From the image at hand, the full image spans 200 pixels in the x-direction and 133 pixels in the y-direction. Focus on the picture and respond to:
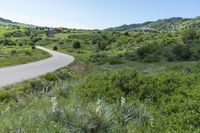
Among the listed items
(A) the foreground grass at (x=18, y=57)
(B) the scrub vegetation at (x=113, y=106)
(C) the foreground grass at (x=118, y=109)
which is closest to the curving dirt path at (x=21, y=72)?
(A) the foreground grass at (x=18, y=57)

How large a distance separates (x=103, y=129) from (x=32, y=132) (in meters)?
1.46

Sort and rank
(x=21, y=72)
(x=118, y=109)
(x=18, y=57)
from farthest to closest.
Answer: (x=18, y=57), (x=21, y=72), (x=118, y=109)

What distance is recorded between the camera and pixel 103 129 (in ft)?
25.1

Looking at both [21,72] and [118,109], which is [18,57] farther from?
[118,109]

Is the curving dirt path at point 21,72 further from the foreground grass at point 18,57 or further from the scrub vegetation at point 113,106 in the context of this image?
the scrub vegetation at point 113,106

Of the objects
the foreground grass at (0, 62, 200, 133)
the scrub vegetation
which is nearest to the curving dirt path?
the scrub vegetation

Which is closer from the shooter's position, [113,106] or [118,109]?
[118,109]

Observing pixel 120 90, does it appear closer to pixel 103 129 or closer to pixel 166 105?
pixel 166 105

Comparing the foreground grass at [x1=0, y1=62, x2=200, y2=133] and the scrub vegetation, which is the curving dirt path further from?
the foreground grass at [x1=0, y1=62, x2=200, y2=133]

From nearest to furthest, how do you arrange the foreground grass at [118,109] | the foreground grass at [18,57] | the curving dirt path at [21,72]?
the foreground grass at [118,109]
the curving dirt path at [21,72]
the foreground grass at [18,57]

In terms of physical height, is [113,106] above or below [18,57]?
above

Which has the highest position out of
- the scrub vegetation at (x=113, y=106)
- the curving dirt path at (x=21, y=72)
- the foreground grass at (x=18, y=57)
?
the scrub vegetation at (x=113, y=106)

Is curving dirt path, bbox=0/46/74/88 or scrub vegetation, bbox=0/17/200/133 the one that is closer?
scrub vegetation, bbox=0/17/200/133

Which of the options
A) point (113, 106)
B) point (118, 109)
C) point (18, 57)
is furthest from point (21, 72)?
point (18, 57)
